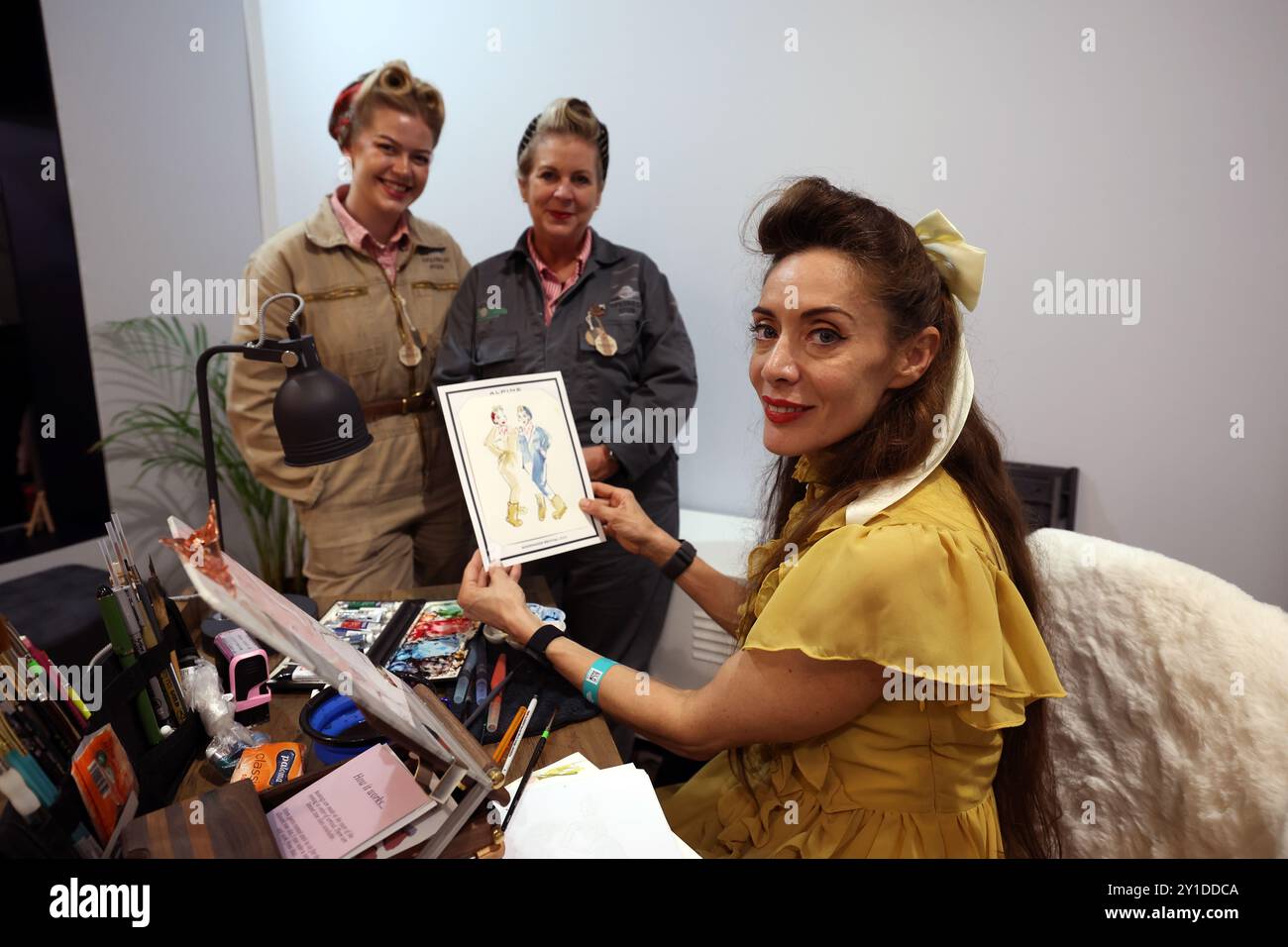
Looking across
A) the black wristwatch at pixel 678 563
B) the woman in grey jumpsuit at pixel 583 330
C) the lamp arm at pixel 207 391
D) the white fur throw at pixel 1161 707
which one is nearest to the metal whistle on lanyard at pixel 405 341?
the woman in grey jumpsuit at pixel 583 330

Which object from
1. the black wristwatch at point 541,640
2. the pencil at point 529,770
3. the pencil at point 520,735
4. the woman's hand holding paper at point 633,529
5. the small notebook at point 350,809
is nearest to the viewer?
the small notebook at point 350,809

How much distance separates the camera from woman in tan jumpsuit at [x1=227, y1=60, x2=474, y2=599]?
2.10 m

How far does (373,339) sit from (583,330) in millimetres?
649

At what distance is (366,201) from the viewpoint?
2.16 m

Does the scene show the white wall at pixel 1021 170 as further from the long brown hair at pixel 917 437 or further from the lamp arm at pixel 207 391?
the lamp arm at pixel 207 391

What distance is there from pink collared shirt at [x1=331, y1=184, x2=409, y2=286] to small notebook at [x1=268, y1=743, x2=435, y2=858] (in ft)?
5.61

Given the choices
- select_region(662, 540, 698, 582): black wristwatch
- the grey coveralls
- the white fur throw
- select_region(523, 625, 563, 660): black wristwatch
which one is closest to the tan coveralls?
the grey coveralls

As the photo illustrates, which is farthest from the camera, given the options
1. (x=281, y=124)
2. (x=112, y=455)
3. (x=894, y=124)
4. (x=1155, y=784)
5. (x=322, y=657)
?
(x=281, y=124)

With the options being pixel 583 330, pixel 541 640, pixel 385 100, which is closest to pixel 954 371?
pixel 541 640

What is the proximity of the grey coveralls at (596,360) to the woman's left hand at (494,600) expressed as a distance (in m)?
0.78

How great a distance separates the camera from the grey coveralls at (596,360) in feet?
7.13

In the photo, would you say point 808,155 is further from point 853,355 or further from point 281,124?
point 281,124
